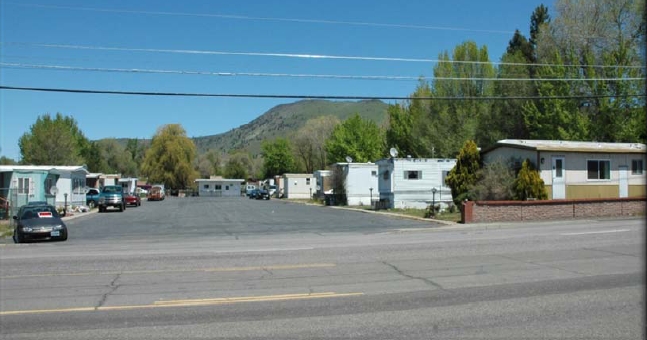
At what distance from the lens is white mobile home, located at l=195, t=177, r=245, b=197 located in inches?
4357

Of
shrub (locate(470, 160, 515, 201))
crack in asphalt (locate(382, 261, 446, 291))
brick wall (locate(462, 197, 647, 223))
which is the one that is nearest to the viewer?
crack in asphalt (locate(382, 261, 446, 291))

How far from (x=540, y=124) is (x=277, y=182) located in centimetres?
5989

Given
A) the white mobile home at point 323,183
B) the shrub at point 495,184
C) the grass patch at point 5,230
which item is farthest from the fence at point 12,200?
the white mobile home at point 323,183

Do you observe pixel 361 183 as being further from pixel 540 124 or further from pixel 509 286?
pixel 509 286

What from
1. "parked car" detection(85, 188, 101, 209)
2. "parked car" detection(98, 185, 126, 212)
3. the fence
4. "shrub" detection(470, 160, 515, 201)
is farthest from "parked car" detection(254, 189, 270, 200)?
"shrub" detection(470, 160, 515, 201)

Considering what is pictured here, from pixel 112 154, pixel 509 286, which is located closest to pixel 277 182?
pixel 112 154

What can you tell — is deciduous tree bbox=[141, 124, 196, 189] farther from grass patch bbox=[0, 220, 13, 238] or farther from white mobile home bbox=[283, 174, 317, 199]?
grass patch bbox=[0, 220, 13, 238]

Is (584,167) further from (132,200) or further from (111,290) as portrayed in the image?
(132,200)

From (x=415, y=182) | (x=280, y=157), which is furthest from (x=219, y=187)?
(x=415, y=182)

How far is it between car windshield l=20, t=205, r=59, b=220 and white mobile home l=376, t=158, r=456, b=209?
958 inches

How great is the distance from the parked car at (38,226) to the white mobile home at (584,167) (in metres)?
22.8

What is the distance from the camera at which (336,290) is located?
33.6 feet

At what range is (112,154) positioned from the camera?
126 m

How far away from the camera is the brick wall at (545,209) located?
88.5ft
